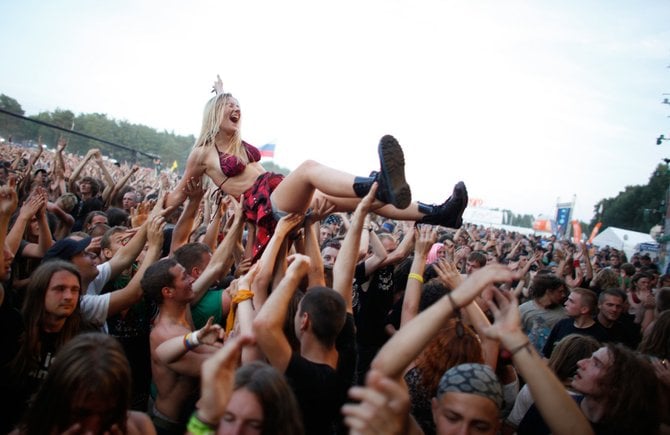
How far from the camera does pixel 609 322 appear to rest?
500 cm

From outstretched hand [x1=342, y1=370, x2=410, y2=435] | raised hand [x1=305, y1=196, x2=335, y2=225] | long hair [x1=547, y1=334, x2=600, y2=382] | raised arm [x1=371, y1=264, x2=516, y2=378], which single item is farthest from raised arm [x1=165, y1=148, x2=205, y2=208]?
outstretched hand [x1=342, y1=370, x2=410, y2=435]

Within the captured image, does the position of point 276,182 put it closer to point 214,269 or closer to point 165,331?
point 214,269

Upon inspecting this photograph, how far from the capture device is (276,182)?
4.32 m

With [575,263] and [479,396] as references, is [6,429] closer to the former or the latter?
[479,396]

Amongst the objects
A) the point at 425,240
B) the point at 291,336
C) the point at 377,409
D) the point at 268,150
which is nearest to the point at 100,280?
the point at 291,336

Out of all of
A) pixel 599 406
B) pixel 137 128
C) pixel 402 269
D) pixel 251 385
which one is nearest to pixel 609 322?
pixel 402 269

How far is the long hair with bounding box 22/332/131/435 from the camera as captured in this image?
184 cm

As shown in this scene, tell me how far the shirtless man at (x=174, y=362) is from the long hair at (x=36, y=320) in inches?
18.2

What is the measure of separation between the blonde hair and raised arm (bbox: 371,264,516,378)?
3.28m

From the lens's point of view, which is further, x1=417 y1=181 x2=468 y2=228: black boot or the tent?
the tent

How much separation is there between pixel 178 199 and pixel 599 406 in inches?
147

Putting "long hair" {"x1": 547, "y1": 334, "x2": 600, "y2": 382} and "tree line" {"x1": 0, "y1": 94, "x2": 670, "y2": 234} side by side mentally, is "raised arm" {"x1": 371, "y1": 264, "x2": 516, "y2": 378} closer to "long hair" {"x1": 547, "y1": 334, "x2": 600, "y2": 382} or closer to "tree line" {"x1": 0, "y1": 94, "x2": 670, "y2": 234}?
"long hair" {"x1": 547, "y1": 334, "x2": 600, "y2": 382}

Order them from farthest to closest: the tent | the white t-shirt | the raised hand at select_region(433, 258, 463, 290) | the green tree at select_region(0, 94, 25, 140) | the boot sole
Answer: the green tree at select_region(0, 94, 25, 140)
the tent
the white t-shirt
the boot sole
the raised hand at select_region(433, 258, 463, 290)

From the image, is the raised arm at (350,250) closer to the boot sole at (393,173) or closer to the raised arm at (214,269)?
the boot sole at (393,173)
